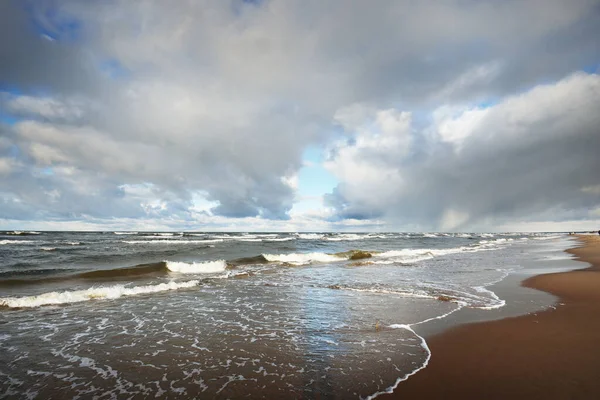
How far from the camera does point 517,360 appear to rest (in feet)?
18.2

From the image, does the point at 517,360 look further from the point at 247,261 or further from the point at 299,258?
the point at 299,258

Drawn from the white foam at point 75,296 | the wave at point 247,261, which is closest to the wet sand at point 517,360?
the white foam at point 75,296

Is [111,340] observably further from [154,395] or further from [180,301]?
[180,301]

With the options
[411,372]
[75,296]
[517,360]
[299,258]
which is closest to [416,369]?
[411,372]

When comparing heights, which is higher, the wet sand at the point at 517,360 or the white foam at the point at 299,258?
the wet sand at the point at 517,360

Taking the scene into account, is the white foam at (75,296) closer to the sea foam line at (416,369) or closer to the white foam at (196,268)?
the white foam at (196,268)

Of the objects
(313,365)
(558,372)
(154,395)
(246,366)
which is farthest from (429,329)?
(154,395)

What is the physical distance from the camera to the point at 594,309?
8.85m

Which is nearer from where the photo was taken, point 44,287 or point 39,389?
point 39,389

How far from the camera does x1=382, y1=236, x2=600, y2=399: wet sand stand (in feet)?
14.8

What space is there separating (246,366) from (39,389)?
3415mm

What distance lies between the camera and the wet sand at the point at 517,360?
4.50 metres

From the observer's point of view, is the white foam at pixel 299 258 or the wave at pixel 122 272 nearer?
the wave at pixel 122 272

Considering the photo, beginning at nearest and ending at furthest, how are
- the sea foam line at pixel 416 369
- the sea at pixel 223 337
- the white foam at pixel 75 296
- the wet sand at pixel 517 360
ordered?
→ the wet sand at pixel 517 360 < the sea foam line at pixel 416 369 < the sea at pixel 223 337 < the white foam at pixel 75 296
